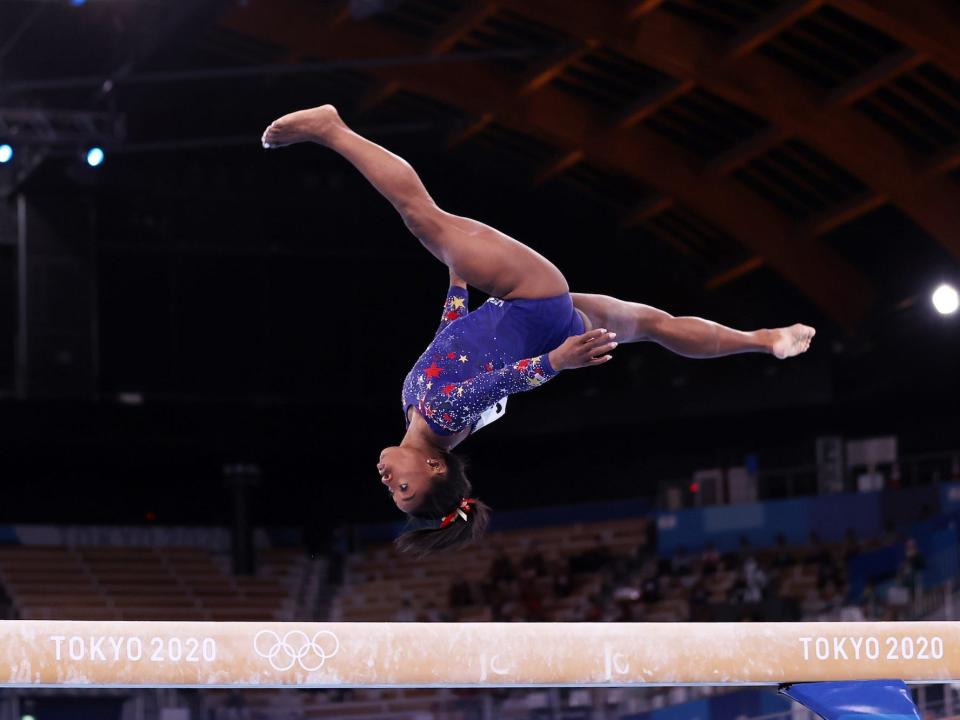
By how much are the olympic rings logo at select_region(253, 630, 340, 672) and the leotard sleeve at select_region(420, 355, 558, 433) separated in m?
0.98

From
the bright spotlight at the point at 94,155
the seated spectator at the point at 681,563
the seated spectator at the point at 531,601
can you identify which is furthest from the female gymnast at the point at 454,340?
the seated spectator at the point at 681,563

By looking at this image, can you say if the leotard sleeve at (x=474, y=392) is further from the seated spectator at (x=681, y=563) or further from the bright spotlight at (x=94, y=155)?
the seated spectator at (x=681, y=563)

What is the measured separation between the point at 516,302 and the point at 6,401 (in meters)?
15.7

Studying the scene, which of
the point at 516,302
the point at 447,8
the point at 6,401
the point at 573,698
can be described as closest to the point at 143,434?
the point at 6,401

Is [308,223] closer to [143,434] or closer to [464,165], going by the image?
[464,165]

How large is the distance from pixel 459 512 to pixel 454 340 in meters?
0.72

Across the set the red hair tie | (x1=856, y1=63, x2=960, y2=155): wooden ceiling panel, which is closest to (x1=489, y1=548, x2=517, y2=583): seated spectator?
(x1=856, y1=63, x2=960, y2=155): wooden ceiling panel

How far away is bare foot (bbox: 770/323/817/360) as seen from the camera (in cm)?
581

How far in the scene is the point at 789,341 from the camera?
5.85 metres

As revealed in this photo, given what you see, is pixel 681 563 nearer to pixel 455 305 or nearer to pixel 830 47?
pixel 830 47

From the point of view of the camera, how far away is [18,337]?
19.4 meters

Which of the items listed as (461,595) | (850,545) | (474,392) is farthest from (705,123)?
(474,392)

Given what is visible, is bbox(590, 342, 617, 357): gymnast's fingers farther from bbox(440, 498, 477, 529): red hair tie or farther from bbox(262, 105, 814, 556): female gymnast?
Answer: bbox(440, 498, 477, 529): red hair tie

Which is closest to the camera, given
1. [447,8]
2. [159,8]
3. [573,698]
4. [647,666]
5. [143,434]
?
[647,666]
